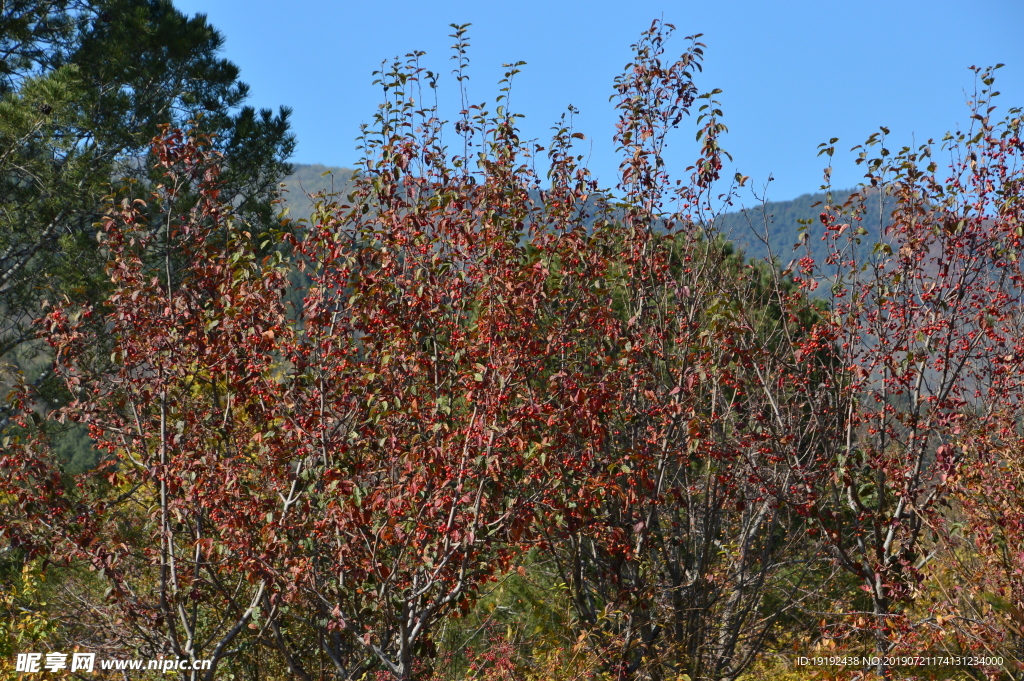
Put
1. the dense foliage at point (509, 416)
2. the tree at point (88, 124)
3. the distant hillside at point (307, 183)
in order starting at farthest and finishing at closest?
the tree at point (88, 124) → the distant hillside at point (307, 183) → the dense foliage at point (509, 416)

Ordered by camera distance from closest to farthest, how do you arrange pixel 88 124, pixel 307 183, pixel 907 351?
pixel 907 351 < pixel 88 124 < pixel 307 183

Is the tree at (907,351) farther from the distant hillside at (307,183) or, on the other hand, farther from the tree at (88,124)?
the tree at (88,124)

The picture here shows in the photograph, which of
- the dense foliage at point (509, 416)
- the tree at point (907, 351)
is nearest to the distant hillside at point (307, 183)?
the dense foliage at point (509, 416)

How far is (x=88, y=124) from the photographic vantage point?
9758mm

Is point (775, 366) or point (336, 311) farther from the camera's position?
point (775, 366)

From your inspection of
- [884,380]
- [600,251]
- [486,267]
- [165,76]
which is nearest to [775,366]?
[884,380]

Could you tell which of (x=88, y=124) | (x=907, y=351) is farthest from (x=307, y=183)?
(x=907, y=351)

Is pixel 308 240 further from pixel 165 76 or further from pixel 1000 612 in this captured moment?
pixel 165 76

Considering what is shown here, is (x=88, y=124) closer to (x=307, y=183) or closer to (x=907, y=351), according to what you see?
(x=907, y=351)

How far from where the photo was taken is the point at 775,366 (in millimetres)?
6863

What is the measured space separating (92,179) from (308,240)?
6.26 m

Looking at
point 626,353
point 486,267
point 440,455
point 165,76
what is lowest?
point 440,455

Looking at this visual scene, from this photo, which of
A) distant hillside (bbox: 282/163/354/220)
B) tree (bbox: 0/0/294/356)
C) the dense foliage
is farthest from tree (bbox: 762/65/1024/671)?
tree (bbox: 0/0/294/356)

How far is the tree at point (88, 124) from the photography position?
31.5 ft
